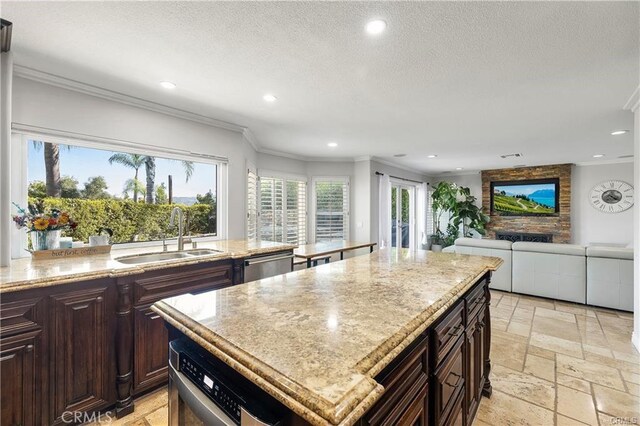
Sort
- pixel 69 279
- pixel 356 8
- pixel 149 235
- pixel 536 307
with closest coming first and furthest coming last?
pixel 356 8
pixel 69 279
pixel 149 235
pixel 536 307

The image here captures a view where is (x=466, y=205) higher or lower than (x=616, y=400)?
higher

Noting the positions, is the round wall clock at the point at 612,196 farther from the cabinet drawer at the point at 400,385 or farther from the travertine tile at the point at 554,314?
the cabinet drawer at the point at 400,385

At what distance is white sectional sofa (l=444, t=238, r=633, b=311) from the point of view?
12.0 ft

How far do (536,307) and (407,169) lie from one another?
4.40 metres

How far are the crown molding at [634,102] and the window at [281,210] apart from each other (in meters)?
4.45

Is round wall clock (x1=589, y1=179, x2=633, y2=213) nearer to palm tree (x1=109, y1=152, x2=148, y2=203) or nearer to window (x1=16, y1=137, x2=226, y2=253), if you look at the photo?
window (x1=16, y1=137, x2=226, y2=253)

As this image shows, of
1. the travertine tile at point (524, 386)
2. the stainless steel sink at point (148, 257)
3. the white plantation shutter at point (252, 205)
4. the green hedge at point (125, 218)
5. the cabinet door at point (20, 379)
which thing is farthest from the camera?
the white plantation shutter at point (252, 205)

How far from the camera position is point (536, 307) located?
397 centimetres

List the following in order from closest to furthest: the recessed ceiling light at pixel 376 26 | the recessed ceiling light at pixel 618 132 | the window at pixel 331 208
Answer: the recessed ceiling light at pixel 376 26 → the recessed ceiling light at pixel 618 132 → the window at pixel 331 208

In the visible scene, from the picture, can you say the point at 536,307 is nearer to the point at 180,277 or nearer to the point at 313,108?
the point at 313,108

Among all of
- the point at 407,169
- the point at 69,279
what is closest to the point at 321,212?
the point at 407,169

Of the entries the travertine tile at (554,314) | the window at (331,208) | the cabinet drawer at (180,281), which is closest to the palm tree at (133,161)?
the cabinet drawer at (180,281)

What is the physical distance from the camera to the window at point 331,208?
6.00m

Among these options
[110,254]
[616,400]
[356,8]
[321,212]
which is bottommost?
[616,400]
